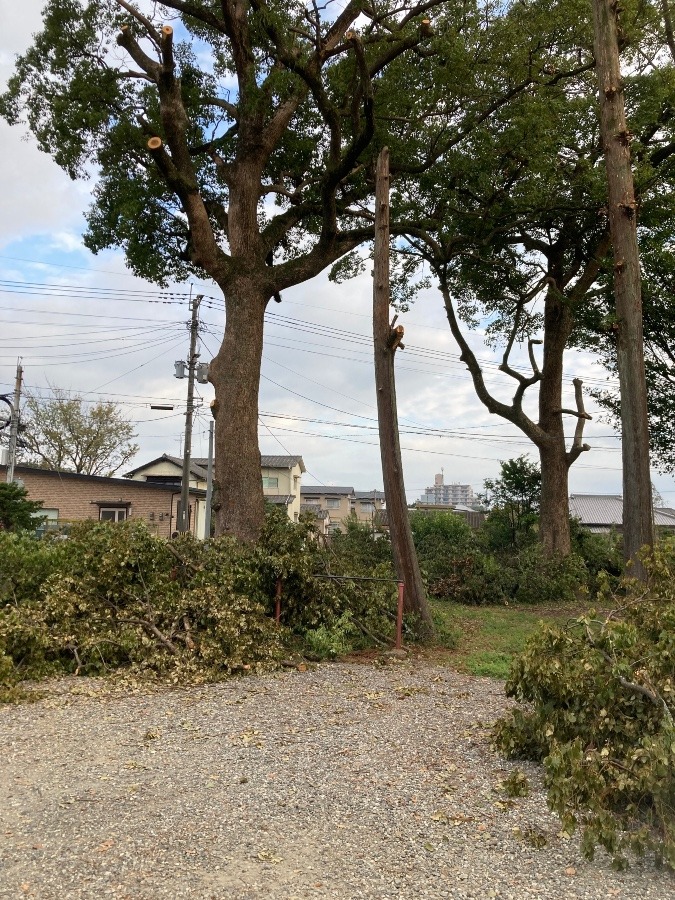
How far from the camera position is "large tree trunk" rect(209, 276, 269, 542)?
9.12m

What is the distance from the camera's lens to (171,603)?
6.78 m

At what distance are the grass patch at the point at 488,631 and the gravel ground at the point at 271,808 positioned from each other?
53.5 inches

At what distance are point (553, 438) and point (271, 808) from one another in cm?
1356

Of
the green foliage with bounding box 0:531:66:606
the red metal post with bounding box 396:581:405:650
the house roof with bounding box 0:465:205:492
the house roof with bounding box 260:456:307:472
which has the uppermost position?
the house roof with bounding box 260:456:307:472

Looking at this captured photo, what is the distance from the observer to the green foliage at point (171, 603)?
6281 millimetres

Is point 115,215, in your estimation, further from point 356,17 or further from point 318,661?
point 318,661

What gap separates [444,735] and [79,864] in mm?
2634

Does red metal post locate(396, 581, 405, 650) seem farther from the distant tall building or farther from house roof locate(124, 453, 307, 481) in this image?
the distant tall building

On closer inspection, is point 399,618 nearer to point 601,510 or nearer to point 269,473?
point 269,473

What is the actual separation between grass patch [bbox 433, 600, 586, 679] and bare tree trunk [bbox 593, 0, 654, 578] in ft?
5.98

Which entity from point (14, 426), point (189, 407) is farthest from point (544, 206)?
point (14, 426)

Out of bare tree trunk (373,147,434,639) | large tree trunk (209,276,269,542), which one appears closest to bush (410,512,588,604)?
bare tree trunk (373,147,434,639)

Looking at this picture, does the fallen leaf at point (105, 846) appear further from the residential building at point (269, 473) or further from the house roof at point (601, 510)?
the house roof at point (601, 510)

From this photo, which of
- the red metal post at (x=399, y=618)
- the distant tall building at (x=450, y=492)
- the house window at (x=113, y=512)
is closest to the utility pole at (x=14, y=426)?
the house window at (x=113, y=512)
